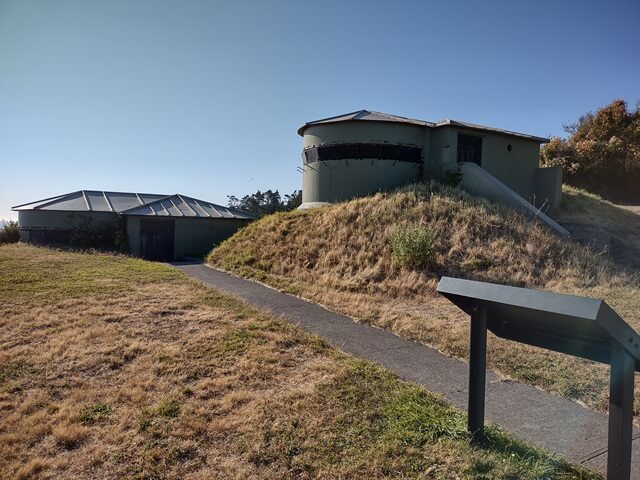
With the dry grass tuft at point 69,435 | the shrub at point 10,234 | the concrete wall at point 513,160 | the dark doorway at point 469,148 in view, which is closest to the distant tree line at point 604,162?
the concrete wall at point 513,160

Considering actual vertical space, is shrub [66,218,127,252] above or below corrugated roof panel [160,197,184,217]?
below

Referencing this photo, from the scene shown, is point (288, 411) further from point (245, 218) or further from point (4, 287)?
point (245, 218)

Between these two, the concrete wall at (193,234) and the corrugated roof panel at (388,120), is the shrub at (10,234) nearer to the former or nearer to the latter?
the concrete wall at (193,234)

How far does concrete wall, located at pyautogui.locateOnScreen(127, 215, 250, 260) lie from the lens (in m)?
19.4

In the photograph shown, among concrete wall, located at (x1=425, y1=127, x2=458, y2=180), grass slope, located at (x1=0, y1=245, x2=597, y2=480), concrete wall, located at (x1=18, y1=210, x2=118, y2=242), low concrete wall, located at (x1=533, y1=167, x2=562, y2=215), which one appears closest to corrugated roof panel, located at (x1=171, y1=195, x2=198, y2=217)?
concrete wall, located at (x1=18, y1=210, x2=118, y2=242)

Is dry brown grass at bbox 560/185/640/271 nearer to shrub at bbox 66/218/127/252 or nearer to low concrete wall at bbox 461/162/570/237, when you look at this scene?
low concrete wall at bbox 461/162/570/237

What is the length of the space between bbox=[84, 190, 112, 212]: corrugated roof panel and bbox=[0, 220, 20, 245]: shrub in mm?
4163

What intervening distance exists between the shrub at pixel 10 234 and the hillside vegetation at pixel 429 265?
14316 mm

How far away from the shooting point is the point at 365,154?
1653 cm

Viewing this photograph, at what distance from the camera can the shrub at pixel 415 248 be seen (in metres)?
10.2

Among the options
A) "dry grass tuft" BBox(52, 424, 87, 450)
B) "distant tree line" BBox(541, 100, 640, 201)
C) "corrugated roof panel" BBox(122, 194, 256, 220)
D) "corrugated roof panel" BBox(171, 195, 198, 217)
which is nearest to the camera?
"dry grass tuft" BBox(52, 424, 87, 450)

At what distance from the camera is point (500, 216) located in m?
12.3

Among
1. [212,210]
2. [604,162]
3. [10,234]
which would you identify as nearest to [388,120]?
[212,210]

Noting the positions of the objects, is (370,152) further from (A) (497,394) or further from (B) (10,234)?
(B) (10,234)
